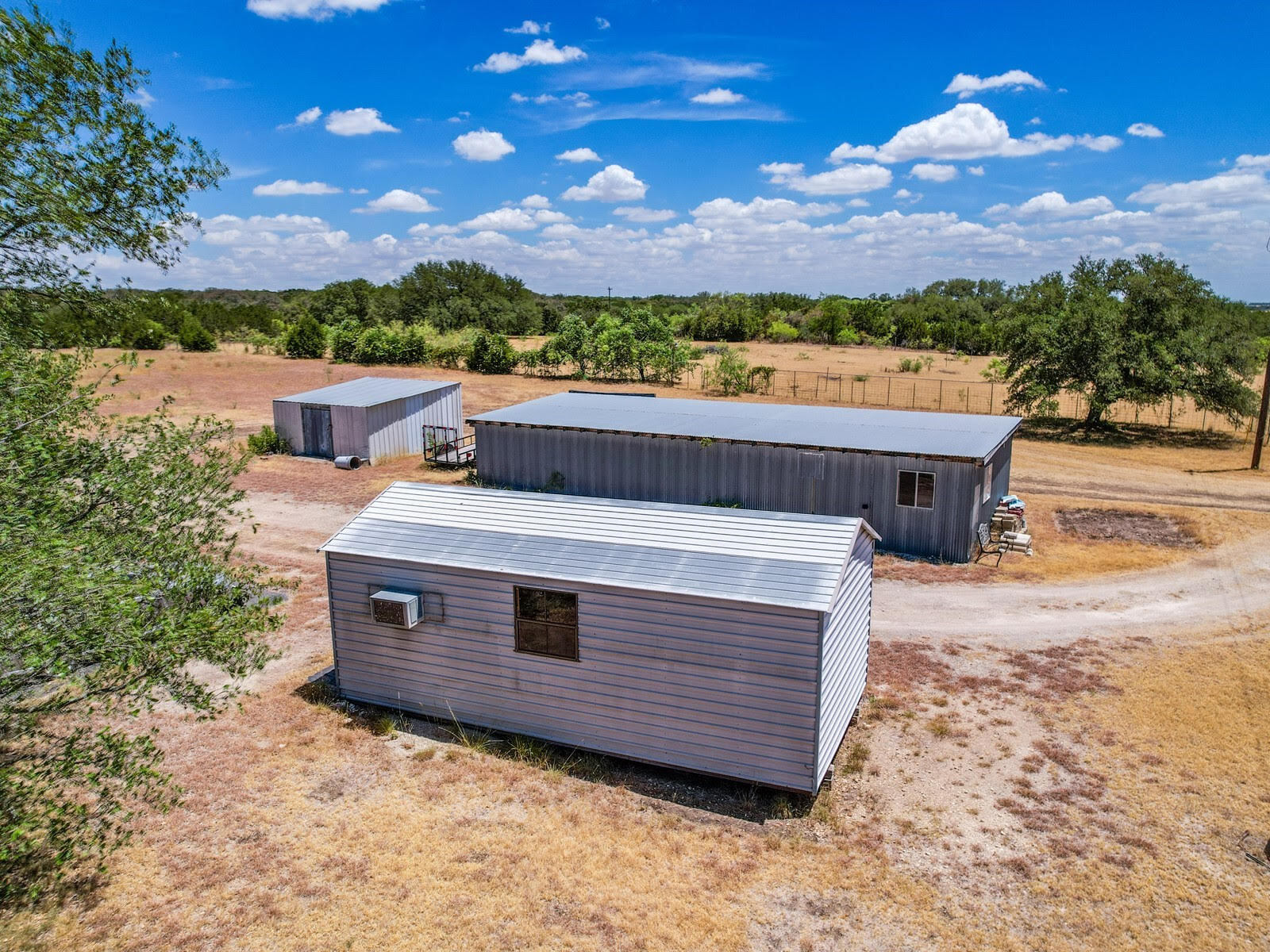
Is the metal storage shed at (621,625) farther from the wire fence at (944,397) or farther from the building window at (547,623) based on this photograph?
the wire fence at (944,397)

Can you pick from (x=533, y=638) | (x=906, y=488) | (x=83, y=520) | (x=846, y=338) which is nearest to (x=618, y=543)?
(x=533, y=638)

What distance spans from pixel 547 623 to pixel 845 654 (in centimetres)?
365

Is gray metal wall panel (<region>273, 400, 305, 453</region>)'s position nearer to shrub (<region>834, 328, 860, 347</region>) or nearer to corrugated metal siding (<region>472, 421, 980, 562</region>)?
corrugated metal siding (<region>472, 421, 980, 562</region>)

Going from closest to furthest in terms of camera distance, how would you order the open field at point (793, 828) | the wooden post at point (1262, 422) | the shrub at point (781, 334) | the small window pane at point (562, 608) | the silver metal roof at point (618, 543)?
the open field at point (793, 828), the silver metal roof at point (618, 543), the small window pane at point (562, 608), the wooden post at point (1262, 422), the shrub at point (781, 334)

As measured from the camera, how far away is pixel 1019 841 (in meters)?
8.52

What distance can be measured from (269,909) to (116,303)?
6662mm

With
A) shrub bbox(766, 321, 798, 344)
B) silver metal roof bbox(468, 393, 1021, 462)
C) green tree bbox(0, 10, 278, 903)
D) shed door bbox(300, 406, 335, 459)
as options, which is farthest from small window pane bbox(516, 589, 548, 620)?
shrub bbox(766, 321, 798, 344)

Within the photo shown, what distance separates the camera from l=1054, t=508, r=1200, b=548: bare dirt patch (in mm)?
19594

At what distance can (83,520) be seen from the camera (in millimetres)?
6457

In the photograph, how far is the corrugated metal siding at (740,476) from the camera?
18062mm

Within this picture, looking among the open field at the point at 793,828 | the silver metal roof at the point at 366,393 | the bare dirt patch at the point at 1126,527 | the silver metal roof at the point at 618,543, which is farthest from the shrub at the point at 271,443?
the bare dirt patch at the point at 1126,527

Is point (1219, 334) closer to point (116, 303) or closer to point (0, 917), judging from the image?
point (116, 303)

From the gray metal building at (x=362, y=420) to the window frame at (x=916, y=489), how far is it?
15.6 meters

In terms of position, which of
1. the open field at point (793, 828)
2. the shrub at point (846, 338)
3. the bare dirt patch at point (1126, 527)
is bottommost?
the open field at point (793, 828)
